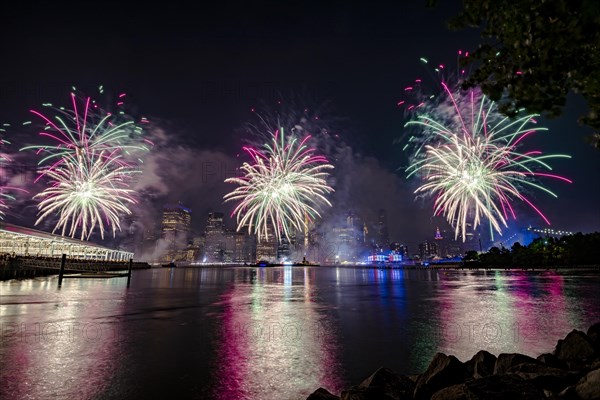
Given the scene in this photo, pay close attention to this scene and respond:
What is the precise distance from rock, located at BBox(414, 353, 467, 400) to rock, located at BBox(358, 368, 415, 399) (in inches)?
6.9

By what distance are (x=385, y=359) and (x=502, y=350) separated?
4252 mm

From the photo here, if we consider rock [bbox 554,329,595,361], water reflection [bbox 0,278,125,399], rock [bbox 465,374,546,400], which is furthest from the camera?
water reflection [bbox 0,278,125,399]

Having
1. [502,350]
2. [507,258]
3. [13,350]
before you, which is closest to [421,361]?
[502,350]

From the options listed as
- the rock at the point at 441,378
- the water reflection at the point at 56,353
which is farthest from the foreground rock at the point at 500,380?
the water reflection at the point at 56,353

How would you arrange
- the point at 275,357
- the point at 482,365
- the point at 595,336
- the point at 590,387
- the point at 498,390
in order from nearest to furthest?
the point at 498,390 → the point at 590,387 → the point at 482,365 → the point at 595,336 → the point at 275,357

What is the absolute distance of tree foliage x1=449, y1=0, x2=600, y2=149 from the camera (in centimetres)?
593

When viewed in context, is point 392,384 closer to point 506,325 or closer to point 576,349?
point 576,349

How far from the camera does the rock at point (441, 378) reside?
7261 mm

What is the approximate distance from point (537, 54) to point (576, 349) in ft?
24.3

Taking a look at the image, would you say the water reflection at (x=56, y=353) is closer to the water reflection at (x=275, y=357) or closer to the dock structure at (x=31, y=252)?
the water reflection at (x=275, y=357)

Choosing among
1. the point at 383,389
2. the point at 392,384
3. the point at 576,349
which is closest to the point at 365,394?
the point at 383,389

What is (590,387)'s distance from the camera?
575cm

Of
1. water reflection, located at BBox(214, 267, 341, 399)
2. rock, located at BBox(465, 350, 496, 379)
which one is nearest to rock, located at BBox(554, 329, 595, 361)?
rock, located at BBox(465, 350, 496, 379)

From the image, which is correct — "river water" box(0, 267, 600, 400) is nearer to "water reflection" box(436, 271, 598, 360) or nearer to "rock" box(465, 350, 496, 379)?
"water reflection" box(436, 271, 598, 360)
